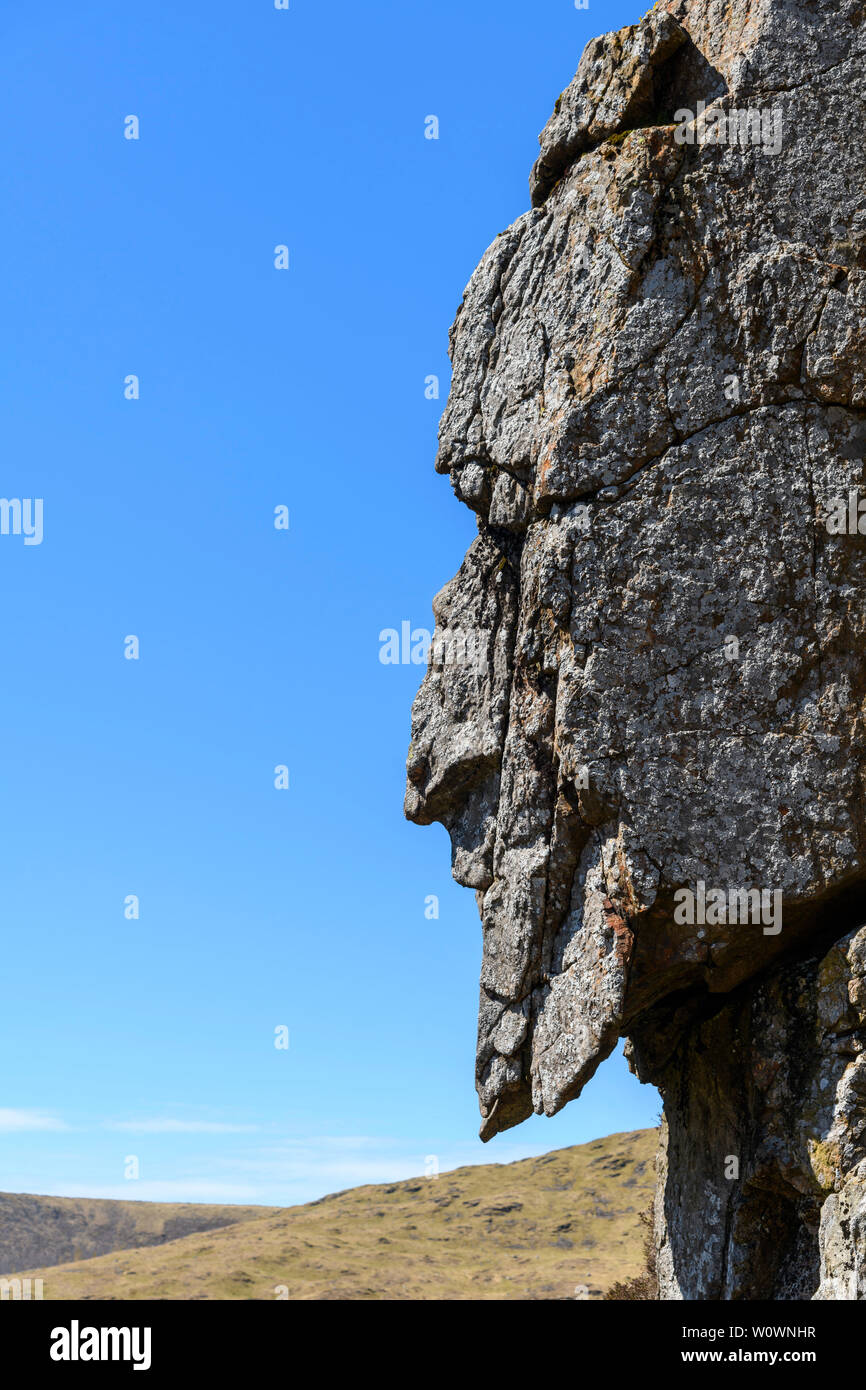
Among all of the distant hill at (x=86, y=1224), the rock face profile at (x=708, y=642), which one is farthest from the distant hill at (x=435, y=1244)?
the rock face profile at (x=708, y=642)

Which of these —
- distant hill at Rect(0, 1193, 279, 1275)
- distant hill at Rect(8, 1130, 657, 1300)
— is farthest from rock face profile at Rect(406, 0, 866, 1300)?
distant hill at Rect(0, 1193, 279, 1275)

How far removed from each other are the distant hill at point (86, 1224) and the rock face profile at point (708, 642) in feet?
376

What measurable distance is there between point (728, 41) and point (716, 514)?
7.37 meters

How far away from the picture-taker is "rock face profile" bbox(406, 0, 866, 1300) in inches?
634

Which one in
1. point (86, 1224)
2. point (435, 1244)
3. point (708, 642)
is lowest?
point (86, 1224)

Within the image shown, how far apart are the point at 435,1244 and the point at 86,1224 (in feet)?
155

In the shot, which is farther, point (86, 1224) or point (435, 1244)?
point (86, 1224)

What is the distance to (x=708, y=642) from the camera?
16.6m

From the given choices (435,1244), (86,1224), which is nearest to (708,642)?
(435,1244)

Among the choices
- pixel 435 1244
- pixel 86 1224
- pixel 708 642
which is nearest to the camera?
pixel 708 642

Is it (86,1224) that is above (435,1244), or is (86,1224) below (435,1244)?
below

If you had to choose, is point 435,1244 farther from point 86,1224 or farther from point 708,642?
point 708,642

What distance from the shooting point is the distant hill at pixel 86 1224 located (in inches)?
4713
